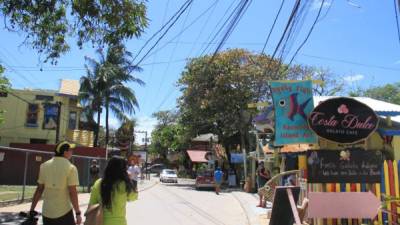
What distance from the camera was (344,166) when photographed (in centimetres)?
1005

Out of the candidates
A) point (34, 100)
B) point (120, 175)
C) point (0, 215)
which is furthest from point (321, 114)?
point (34, 100)

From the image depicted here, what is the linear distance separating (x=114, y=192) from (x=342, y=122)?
6.24 metres

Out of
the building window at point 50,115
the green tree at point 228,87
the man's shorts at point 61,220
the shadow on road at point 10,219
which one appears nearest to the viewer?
the man's shorts at point 61,220

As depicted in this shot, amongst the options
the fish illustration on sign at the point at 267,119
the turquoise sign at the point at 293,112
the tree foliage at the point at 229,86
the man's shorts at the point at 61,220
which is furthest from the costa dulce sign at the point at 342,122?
the tree foliage at the point at 229,86

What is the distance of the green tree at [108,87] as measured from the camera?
41625 millimetres

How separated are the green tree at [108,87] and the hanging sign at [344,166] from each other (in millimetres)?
32081

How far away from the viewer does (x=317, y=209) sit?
9289mm

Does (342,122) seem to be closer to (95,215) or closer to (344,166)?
(344,166)

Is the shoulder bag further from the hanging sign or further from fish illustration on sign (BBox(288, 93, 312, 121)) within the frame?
fish illustration on sign (BBox(288, 93, 312, 121))

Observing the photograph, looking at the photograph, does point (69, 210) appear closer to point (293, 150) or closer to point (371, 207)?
point (371, 207)

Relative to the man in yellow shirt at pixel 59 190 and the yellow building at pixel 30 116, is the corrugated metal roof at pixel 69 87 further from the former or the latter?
the man in yellow shirt at pixel 59 190

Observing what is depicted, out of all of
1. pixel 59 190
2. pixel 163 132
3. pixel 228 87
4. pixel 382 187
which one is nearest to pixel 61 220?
pixel 59 190

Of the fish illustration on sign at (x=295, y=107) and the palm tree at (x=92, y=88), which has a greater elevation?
the palm tree at (x=92, y=88)

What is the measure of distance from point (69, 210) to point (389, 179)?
7194mm
